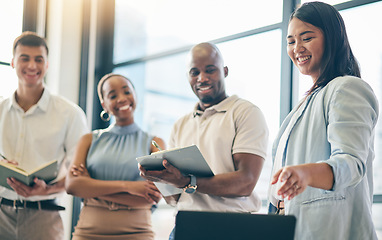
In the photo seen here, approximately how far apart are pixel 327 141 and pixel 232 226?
0.59 meters

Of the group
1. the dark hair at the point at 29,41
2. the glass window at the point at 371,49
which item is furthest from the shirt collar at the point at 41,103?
the glass window at the point at 371,49

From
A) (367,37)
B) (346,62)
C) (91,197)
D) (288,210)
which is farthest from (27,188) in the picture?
(367,37)

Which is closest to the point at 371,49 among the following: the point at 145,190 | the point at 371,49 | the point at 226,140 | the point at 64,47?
the point at 371,49

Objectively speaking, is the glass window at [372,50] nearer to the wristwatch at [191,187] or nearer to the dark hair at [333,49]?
the dark hair at [333,49]

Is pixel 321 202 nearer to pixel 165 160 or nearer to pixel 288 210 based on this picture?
pixel 288 210

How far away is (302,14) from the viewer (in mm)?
1665

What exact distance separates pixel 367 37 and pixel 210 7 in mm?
1462

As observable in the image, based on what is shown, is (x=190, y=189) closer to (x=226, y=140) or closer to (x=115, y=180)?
(x=226, y=140)

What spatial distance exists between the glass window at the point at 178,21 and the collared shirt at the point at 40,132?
52.1 inches

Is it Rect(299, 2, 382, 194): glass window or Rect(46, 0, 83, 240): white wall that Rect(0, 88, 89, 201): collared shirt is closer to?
Rect(46, 0, 83, 240): white wall

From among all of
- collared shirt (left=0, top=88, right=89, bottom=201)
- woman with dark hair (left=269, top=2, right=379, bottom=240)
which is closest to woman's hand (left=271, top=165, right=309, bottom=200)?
woman with dark hair (left=269, top=2, right=379, bottom=240)

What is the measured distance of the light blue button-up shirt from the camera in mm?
1322

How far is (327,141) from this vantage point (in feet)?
4.82

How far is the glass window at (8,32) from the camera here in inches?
171
